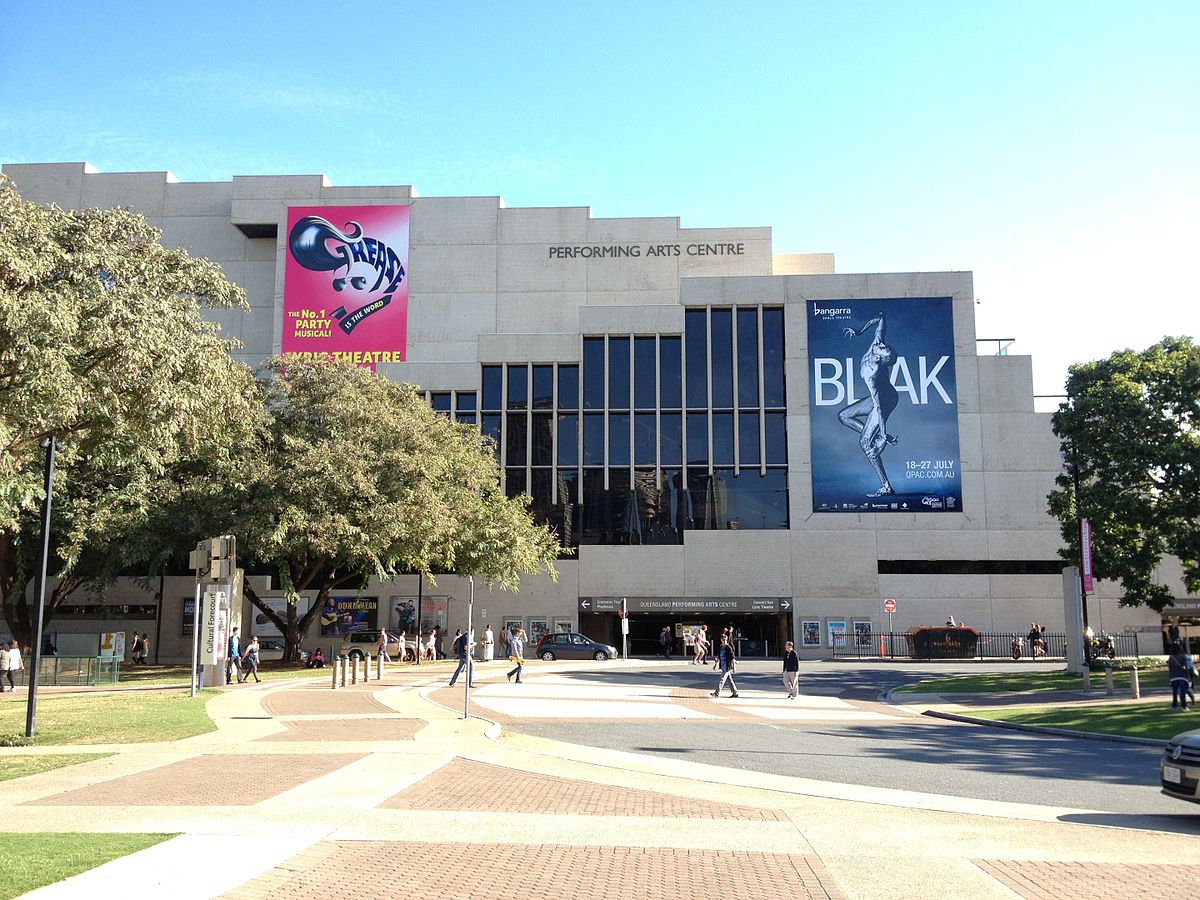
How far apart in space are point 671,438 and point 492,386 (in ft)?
36.0

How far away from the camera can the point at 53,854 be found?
7969 millimetres

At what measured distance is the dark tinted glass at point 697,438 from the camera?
55250 mm

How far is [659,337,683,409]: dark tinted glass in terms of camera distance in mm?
56031

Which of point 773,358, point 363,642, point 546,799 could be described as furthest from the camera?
point 773,358

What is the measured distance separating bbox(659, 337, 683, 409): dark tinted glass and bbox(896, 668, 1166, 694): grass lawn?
84.5ft

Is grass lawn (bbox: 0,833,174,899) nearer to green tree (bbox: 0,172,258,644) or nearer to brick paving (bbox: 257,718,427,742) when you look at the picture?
brick paving (bbox: 257,718,427,742)

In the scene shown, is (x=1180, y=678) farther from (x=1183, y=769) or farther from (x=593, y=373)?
(x=593, y=373)

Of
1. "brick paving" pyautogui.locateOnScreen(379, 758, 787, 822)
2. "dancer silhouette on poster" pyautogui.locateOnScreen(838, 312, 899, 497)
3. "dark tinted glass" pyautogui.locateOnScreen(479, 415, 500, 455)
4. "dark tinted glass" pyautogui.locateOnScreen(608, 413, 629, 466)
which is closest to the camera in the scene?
"brick paving" pyautogui.locateOnScreen(379, 758, 787, 822)

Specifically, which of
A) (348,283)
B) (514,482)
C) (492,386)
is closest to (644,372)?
(492,386)

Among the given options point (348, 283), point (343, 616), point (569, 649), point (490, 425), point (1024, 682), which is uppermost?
point (348, 283)

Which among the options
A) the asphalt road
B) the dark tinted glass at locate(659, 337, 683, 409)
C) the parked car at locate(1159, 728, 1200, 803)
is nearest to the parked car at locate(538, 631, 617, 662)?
the dark tinted glass at locate(659, 337, 683, 409)

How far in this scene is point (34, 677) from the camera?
1681 cm

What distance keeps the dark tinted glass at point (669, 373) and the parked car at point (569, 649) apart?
51.2 ft

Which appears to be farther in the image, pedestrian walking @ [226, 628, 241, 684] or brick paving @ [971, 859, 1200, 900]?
pedestrian walking @ [226, 628, 241, 684]
